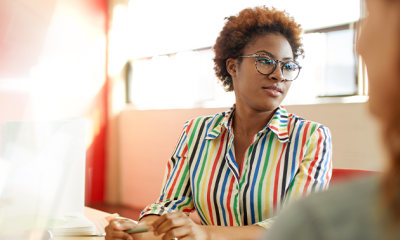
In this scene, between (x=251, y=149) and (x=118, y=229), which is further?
(x=251, y=149)

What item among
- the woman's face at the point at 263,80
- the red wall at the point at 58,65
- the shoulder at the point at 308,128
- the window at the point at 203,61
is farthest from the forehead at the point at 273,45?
the red wall at the point at 58,65

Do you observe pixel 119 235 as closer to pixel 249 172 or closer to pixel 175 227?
pixel 175 227

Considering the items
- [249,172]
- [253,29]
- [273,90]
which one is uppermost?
[253,29]

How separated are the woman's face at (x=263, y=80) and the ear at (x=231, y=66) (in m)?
0.05

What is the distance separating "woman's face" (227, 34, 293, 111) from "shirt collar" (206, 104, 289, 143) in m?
0.04

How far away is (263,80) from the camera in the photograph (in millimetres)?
1175

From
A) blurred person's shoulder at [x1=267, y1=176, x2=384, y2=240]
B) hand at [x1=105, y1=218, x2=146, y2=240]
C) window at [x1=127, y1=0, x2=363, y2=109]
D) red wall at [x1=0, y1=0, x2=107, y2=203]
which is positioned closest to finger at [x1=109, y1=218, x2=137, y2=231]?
hand at [x1=105, y1=218, x2=146, y2=240]

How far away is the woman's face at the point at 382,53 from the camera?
172 mm

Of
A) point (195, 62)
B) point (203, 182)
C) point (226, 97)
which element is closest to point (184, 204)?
point (203, 182)

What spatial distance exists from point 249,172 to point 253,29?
53 centimetres

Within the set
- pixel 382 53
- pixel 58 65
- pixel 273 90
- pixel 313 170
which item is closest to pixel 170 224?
pixel 313 170

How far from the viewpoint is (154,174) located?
12.7ft

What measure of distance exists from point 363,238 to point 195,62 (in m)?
3.55

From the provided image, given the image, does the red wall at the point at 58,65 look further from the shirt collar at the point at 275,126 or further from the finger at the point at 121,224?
the finger at the point at 121,224
